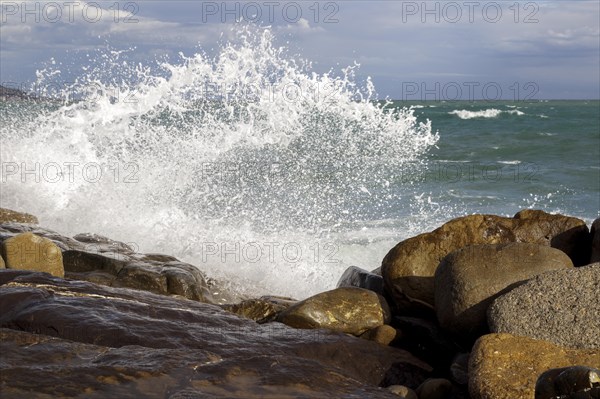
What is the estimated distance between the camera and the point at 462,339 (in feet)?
18.6

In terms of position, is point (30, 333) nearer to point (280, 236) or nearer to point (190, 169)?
point (280, 236)

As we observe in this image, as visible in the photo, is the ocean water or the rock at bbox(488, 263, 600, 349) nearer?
the rock at bbox(488, 263, 600, 349)

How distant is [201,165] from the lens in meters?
13.3

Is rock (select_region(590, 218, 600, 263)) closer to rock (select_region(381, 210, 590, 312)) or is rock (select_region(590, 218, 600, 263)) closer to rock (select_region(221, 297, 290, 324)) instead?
rock (select_region(381, 210, 590, 312))

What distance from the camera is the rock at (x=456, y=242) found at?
634 centimetres

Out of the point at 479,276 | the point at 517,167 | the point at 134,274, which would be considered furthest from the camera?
the point at 517,167

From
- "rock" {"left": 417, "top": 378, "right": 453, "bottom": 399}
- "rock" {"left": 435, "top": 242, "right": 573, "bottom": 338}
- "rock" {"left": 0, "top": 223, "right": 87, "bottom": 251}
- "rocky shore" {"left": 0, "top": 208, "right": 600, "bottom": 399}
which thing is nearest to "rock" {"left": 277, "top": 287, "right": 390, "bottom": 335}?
"rocky shore" {"left": 0, "top": 208, "right": 600, "bottom": 399}

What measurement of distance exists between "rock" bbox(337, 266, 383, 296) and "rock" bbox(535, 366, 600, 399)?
241cm

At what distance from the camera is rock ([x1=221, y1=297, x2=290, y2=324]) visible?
6320mm

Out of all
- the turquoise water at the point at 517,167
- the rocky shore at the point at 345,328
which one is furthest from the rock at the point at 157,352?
the turquoise water at the point at 517,167

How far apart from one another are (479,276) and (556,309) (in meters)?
0.67

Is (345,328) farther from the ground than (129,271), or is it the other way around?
(129,271)

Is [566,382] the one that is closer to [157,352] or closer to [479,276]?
[479,276]
